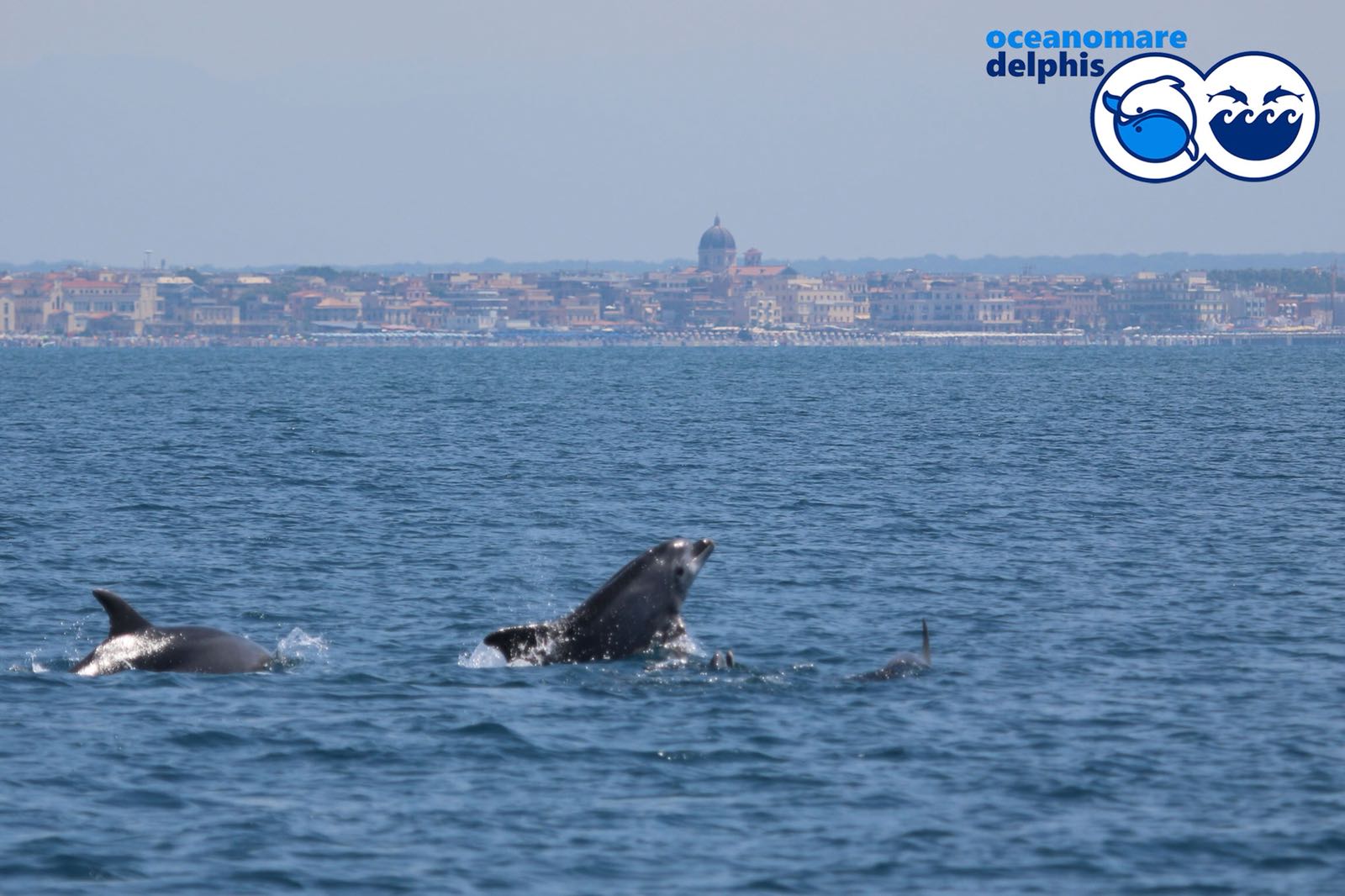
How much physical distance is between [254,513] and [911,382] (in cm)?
11267

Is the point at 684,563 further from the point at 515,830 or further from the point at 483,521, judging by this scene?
the point at 483,521

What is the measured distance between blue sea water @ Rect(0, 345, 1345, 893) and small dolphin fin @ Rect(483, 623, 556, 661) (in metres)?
0.28

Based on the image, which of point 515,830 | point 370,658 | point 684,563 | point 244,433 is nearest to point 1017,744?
point 684,563

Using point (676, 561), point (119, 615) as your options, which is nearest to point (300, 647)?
point (119, 615)

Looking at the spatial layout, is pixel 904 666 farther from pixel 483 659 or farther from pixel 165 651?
pixel 165 651

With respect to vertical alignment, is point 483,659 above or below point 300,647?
above

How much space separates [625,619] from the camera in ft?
75.5

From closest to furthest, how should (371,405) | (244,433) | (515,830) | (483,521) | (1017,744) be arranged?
(515,830), (1017,744), (483,521), (244,433), (371,405)

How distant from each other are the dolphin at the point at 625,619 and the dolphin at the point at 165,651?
3.17m

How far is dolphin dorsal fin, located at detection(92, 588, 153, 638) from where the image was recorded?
21.6 m

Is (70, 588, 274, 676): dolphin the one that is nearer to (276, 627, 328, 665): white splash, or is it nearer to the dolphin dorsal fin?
the dolphin dorsal fin

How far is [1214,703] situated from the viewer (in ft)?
75.4

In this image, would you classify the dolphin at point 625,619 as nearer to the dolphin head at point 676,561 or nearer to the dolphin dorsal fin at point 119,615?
the dolphin head at point 676,561

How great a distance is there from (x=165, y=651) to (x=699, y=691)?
6.43 metres
